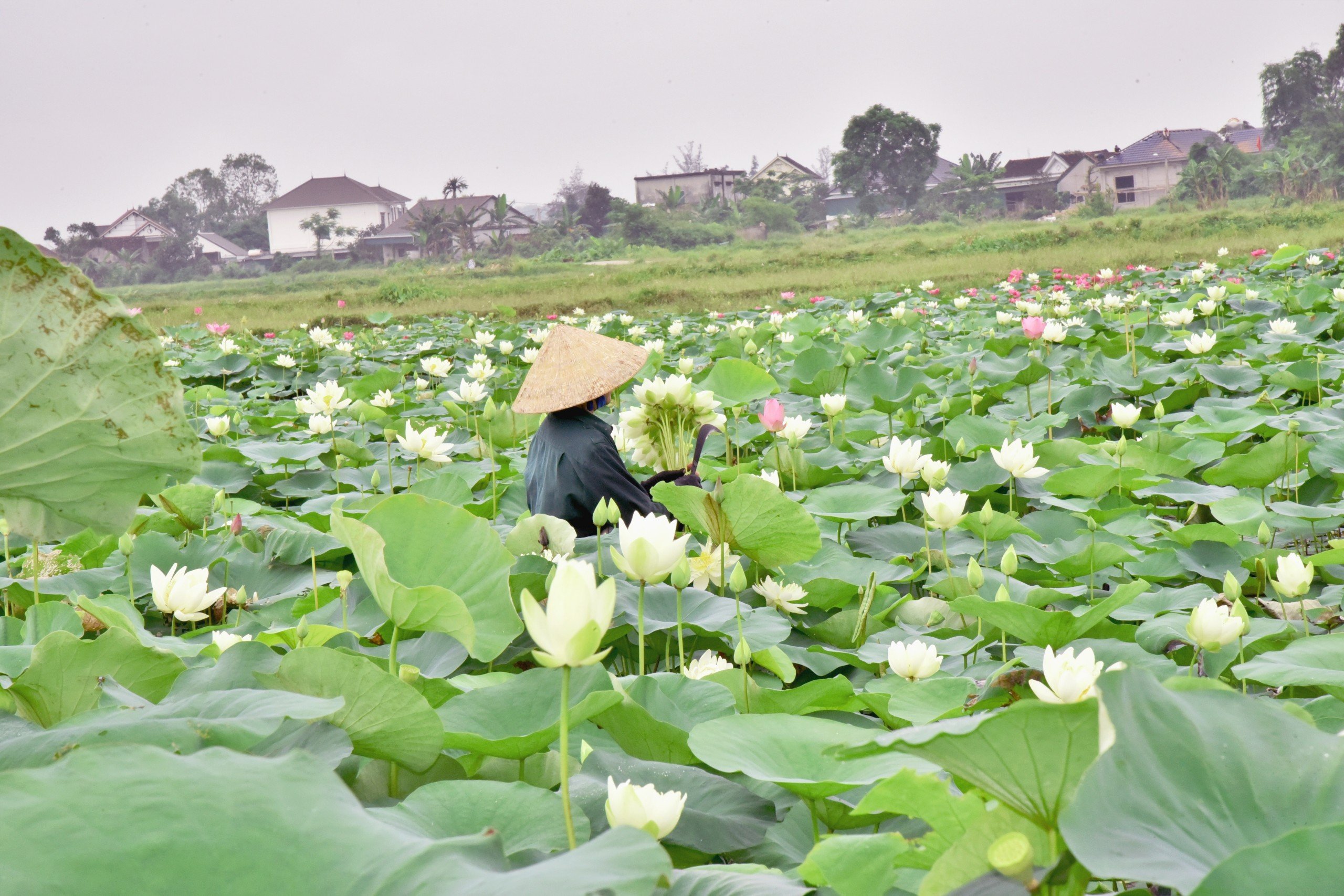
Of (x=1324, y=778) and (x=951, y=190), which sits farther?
(x=951, y=190)

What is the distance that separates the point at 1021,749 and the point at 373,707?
454 millimetres

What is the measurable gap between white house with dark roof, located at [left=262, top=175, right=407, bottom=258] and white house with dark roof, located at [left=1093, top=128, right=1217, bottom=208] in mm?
29541

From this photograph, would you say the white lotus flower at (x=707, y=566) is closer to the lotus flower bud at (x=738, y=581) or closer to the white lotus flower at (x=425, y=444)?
the lotus flower bud at (x=738, y=581)

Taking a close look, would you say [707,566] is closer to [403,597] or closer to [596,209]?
[403,597]

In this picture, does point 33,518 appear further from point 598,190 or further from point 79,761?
point 598,190

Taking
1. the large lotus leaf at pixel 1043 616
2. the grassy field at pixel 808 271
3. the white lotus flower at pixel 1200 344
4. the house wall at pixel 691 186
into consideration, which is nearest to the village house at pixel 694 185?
the house wall at pixel 691 186

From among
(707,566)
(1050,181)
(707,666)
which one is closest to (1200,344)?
(707,566)

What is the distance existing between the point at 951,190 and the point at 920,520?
37.8 m

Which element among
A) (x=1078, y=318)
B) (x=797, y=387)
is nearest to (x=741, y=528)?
(x=797, y=387)

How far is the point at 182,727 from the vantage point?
0.66m

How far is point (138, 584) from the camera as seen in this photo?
1845 mm

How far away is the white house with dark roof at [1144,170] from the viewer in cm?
3481

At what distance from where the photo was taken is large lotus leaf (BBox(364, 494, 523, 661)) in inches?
42.7

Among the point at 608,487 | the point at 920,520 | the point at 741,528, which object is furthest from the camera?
the point at 920,520
